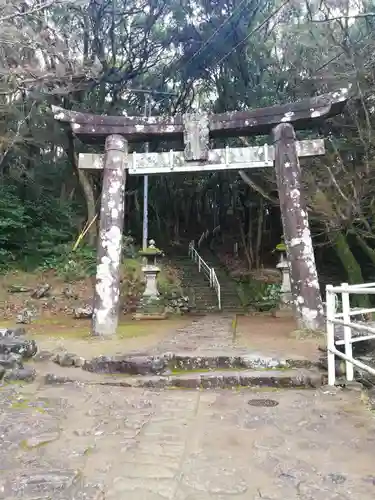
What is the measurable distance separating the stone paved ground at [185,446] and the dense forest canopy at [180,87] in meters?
7.51

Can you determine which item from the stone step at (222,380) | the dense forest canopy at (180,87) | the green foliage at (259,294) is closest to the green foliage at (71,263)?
the dense forest canopy at (180,87)

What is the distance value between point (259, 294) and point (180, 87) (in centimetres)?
1036

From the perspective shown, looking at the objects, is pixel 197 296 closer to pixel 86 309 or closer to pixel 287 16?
pixel 86 309

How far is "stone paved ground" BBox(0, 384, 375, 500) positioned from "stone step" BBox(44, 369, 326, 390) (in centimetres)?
28

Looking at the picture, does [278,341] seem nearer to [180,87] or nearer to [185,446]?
[185,446]

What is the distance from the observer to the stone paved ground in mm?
2686

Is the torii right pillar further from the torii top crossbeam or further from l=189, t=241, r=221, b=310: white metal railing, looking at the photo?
l=189, t=241, r=221, b=310: white metal railing

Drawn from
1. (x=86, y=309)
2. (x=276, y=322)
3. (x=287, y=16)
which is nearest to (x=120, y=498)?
(x=276, y=322)

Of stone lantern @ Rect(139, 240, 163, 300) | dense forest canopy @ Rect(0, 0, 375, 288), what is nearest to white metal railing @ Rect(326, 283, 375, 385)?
dense forest canopy @ Rect(0, 0, 375, 288)

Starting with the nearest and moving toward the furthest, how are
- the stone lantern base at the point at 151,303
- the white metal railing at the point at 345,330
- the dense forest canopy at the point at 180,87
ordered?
the white metal railing at the point at 345,330, the dense forest canopy at the point at 180,87, the stone lantern base at the point at 151,303

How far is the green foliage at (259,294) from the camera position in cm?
1500

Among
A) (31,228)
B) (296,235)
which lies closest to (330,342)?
(296,235)

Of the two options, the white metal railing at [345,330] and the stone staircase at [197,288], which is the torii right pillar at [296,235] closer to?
the white metal railing at [345,330]

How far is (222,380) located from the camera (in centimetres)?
525
